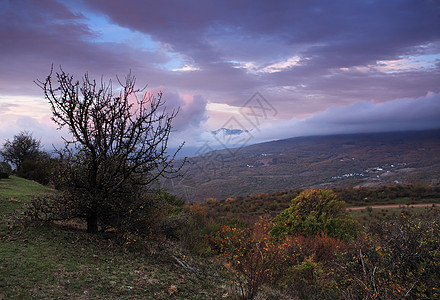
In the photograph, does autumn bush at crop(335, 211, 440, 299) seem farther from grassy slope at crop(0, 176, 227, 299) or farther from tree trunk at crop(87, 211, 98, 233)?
tree trunk at crop(87, 211, 98, 233)

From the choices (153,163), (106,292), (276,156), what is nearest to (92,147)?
(153,163)

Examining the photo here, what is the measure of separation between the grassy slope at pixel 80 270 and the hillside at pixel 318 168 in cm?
5218

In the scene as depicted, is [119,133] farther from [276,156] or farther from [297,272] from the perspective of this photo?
[276,156]

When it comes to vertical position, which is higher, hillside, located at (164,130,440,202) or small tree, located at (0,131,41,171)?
small tree, located at (0,131,41,171)

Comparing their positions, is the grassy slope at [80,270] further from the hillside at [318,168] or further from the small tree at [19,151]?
the hillside at [318,168]

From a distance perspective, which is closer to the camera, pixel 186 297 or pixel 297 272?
pixel 186 297

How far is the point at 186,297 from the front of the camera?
686 cm

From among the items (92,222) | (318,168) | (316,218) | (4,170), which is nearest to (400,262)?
(92,222)

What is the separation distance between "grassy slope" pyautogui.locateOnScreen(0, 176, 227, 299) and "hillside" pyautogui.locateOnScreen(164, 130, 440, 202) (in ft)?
171

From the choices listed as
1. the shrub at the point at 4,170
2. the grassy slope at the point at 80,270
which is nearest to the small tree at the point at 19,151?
the shrub at the point at 4,170

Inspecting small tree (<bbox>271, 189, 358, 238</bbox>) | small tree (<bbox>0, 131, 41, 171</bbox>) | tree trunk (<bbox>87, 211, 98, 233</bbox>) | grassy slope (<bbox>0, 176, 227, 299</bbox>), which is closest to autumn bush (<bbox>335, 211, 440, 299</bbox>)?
grassy slope (<bbox>0, 176, 227, 299</bbox>)

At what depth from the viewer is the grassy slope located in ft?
Answer: 18.2

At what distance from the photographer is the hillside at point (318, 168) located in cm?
7369

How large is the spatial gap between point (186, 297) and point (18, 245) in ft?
15.7
